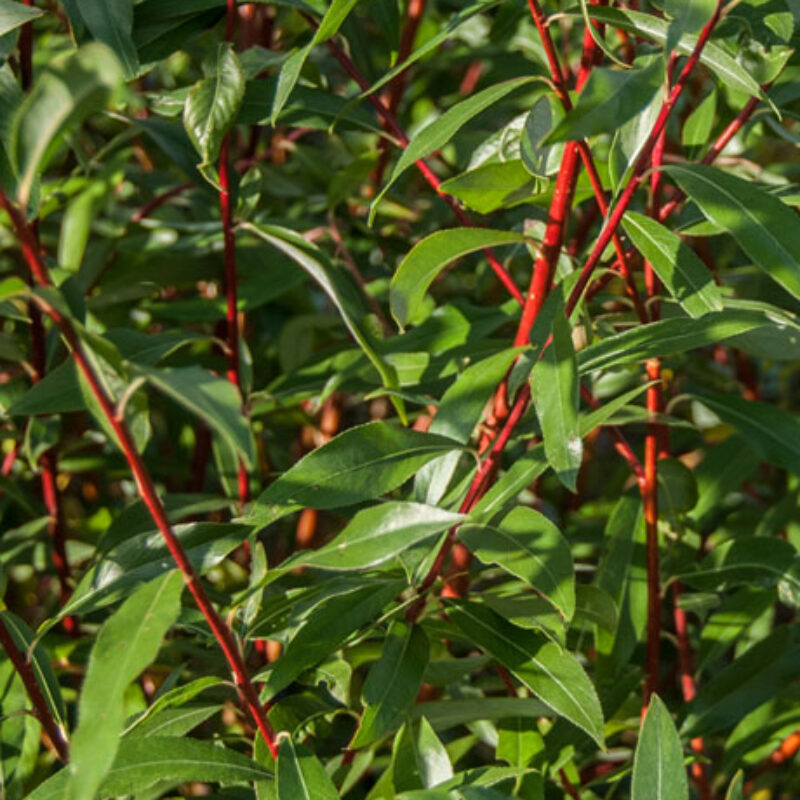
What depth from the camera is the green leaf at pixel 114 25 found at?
97 cm

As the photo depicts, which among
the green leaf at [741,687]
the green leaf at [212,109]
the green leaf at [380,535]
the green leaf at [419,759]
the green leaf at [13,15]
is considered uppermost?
the green leaf at [13,15]

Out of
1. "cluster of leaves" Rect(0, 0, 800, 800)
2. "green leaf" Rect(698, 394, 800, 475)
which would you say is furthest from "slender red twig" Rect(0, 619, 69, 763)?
"green leaf" Rect(698, 394, 800, 475)

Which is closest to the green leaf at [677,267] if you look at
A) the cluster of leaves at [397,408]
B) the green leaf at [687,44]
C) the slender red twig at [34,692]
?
the cluster of leaves at [397,408]

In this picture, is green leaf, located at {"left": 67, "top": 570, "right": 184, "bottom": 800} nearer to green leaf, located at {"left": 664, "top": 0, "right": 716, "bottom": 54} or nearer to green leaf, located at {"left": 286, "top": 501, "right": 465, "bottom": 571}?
green leaf, located at {"left": 286, "top": 501, "right": 465, "bottom": 571}

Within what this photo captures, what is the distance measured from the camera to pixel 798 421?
3.83 feet

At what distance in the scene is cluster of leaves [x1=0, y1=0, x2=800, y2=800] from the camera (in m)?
0.83

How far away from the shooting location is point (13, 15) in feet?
2.93

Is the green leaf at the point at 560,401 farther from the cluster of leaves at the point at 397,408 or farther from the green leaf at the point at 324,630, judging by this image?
the green leaf at the point at 324,630

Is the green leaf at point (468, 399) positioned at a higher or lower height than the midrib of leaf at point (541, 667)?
higher

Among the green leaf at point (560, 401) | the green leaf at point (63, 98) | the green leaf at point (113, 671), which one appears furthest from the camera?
the green leaf at point (560, 401)

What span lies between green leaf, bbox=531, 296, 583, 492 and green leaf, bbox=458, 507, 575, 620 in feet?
0.28

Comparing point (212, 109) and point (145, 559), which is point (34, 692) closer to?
point (145, 559)

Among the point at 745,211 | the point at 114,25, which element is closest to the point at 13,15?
the point at 114,25

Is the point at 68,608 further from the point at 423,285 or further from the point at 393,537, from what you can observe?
the point at 423,285
